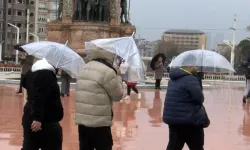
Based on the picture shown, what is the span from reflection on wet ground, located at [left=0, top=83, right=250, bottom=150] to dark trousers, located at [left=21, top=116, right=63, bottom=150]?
2.39 meters

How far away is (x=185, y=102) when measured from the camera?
648 centimetres

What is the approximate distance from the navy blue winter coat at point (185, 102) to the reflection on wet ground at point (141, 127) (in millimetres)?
2294

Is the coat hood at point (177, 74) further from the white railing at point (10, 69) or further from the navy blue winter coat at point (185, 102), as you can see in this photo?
the white railing at point (10, 69)

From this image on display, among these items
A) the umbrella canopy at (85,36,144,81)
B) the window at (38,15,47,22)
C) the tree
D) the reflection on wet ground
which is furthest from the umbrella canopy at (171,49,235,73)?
the tree

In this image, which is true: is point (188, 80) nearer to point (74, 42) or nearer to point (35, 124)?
point (35, 124)

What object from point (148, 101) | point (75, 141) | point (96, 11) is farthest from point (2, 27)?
point (75, 141)

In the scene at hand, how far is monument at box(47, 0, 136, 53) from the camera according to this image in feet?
86.0

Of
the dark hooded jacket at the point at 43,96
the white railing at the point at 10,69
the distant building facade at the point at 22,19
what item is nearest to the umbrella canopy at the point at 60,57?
the dark hooded jacket at the point at 43,96

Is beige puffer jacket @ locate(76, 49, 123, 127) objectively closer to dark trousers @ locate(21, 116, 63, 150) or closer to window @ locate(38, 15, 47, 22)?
dark trousers @ locate(21, 116, 63, 150)

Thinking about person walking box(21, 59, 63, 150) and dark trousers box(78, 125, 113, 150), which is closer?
person walking box(21, 59, 63, 150)

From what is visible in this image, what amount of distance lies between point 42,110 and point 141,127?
5.41m

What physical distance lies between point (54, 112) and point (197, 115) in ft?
5.59

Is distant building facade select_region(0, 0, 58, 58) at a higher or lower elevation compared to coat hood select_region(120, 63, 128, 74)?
higher

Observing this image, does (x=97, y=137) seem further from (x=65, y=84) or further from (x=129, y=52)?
(x=65, y=84)
